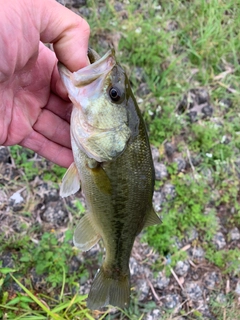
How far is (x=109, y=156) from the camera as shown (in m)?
2.21

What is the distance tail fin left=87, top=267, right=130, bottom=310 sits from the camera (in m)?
2.65

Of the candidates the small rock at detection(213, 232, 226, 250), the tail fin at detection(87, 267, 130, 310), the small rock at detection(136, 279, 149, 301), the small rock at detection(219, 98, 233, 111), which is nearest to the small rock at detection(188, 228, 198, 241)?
the small rock at detection(213, 232, 226, 250)

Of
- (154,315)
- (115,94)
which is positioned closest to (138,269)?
(154,315)

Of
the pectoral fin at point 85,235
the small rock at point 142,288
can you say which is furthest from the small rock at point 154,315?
the pectoral fin at point 85,235

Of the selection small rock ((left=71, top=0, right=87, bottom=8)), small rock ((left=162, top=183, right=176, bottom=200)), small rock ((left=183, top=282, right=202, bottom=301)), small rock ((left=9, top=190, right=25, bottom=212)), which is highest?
small rock ((left=71, top=0, right=87, bottom=8))

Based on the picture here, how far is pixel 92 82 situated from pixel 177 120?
80.5 inches

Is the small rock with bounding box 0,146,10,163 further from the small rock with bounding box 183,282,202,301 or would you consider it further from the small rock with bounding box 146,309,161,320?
the small rock with bounding box 183,282,202,301

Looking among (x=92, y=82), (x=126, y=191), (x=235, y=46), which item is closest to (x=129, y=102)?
(x=92, y=82)

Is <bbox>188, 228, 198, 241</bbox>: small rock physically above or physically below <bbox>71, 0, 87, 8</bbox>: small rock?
below

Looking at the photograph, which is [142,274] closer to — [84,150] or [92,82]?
[84,150]

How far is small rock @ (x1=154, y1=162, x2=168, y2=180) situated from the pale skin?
1254mm

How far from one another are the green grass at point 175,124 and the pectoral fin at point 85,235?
0.75m

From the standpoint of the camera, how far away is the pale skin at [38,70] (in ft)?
6.55

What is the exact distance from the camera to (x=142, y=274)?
11.3 feet
